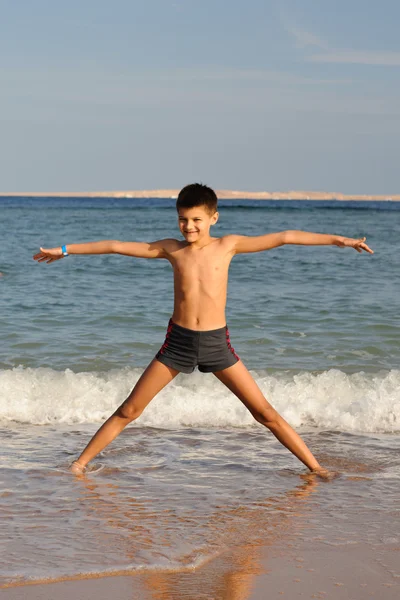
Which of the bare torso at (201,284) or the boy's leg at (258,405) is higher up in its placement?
the bare torso at (201,284)

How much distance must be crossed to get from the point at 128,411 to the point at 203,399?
2.05m

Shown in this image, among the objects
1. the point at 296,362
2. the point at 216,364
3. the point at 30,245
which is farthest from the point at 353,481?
the point at 30,245

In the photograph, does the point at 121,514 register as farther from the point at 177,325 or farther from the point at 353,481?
the point at 353,481

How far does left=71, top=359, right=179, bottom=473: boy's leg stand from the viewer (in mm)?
4895

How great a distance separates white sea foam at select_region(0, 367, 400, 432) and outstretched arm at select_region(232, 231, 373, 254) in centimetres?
228

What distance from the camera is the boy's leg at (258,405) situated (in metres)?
4.87

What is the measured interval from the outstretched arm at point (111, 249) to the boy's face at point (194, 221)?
0.17 m

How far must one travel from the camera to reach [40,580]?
3439 mm

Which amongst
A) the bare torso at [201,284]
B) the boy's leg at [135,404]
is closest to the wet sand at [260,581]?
the boy's leg at [135,404]

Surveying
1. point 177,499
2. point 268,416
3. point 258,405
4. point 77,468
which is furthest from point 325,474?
point 77,468

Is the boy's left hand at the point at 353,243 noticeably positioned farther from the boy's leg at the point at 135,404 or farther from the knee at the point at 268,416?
the boy's leg at the point at 135,404

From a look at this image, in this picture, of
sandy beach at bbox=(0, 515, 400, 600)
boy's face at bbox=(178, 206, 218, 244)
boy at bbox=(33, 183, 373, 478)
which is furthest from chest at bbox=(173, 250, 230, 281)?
sandy beach at bbox=(0, 515, 400, 600)

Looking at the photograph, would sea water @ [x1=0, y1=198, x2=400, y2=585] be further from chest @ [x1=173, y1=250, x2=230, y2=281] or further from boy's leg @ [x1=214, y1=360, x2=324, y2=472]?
chest @ [x1=173, y1=250, x2=230, y2=281]

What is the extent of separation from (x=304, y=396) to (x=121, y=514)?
11.0 ft
